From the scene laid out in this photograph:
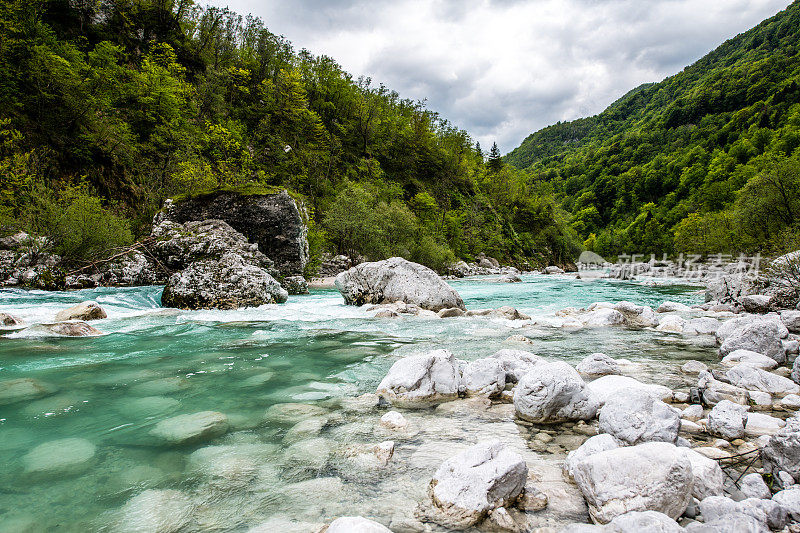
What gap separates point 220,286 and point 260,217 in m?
5.51

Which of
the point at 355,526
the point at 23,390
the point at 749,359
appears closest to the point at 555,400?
the point at 355,526

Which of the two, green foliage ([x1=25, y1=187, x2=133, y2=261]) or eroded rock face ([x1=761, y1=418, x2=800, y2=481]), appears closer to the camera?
eroded rock face ([x1=761, y1=418, x2=800, y2=481])

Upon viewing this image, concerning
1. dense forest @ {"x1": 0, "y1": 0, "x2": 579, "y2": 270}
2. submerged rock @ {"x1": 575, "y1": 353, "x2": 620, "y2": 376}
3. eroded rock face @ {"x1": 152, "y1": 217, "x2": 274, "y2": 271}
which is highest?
dense forest @ {"x1": 0, "y1": 0, "x2": 579, "y2": 270}

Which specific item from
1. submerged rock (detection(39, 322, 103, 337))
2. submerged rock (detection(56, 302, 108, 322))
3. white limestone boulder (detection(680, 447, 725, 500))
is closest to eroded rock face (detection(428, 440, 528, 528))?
white limestone boulder (detection(680, 447, 725, 500))

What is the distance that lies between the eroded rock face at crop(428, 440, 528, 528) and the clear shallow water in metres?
0.22

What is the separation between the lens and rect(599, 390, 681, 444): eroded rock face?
279cm

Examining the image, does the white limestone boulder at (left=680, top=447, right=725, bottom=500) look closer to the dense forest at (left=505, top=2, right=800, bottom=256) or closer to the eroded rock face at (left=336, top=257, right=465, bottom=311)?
the eroded rock face at (left=336, top=257, right=465, bottom=311)

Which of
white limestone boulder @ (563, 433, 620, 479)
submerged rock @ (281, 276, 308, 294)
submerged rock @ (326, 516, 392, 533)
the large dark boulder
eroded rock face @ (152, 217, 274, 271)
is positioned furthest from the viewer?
submerged rock @ (281, 276, 308, 294)

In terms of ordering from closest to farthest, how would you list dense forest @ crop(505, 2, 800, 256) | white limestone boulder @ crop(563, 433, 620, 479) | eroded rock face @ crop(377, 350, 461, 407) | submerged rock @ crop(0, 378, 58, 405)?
white limestone boulder @ crop(563, 433, 620, 479) → submerged rock @ crop(0, 378, 58, 405) → eroded rock face @ crop(377, 350, 461, 407) → dense forest @ crop(505, 2, 800, 256)

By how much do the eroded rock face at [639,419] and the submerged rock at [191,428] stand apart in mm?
3537

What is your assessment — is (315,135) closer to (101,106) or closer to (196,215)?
(101,106)

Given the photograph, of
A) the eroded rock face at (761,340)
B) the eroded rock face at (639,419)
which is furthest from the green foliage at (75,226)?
the eroded rock face at (761,340)

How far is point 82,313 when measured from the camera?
29.5 feet

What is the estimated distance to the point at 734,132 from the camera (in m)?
66.3
